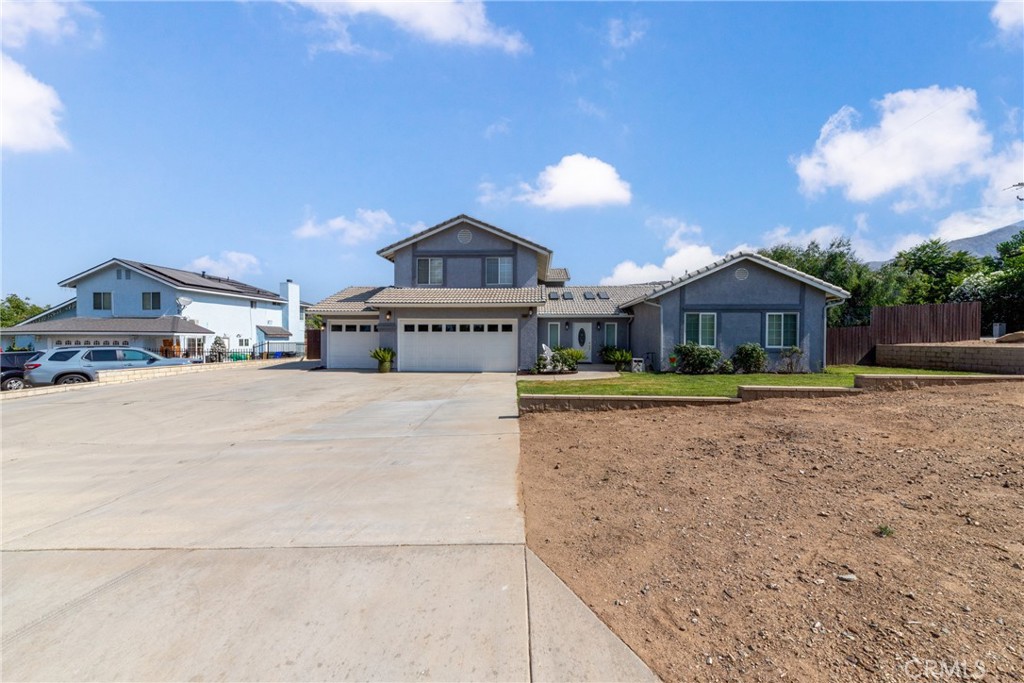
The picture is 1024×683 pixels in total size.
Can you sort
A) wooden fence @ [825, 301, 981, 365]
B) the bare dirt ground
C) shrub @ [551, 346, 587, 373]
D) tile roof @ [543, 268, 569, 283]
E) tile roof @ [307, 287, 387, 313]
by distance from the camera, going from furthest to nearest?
tile roof @ [543, 268, 569, 283] < tile roof @ [307, 287, 387, 313] < shrub @ [551, 346, 587, 373] < wooden fence @ [825, 301, 981, 365] < the bare dirt ground

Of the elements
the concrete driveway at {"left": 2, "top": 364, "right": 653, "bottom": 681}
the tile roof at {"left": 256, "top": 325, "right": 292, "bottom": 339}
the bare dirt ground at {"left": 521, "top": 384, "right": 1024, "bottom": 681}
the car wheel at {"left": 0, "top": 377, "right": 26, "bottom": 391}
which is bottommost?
the concrete driveway at {"left": 2, "top": 364, "right": 653, "bottom": 681}

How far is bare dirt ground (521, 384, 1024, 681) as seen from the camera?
244 cm

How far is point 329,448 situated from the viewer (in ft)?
24.1

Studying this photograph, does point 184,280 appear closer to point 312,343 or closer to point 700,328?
point 312,343

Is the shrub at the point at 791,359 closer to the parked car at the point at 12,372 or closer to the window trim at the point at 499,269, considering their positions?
the window trim at the point at 499,269

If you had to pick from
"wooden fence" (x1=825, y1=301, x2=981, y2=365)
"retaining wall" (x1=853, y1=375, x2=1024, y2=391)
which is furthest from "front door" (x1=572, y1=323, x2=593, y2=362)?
"retaining wall" (x1=853, y1=375, x2=1024, y2=391)

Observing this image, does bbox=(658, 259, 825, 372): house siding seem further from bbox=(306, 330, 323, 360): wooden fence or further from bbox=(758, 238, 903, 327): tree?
bbox=(306, 330, 323, 360): wooden fence

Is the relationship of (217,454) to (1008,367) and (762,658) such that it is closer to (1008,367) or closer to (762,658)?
(762,658)

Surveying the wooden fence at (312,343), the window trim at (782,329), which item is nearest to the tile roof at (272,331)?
the wooden fence at (312,343)

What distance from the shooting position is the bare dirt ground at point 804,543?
2.44 meters

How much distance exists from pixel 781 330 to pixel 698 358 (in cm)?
364

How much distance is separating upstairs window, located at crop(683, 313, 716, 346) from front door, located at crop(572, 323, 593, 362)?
19.8ft

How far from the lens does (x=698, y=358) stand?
1762 cm

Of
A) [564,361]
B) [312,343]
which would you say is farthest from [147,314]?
[564,361]
